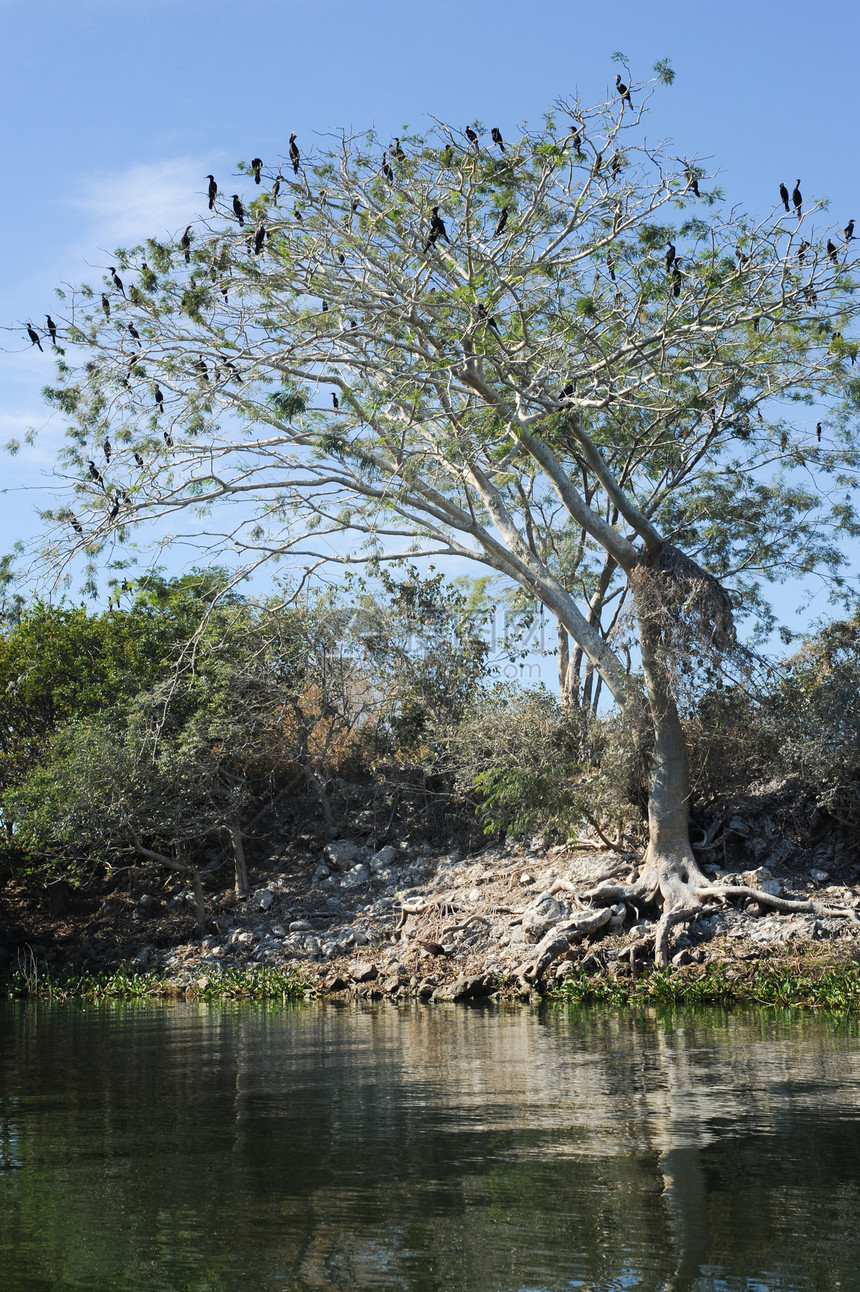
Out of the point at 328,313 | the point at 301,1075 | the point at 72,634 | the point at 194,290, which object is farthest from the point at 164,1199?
the point at 72,634

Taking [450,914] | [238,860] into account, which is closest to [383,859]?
[238,860]

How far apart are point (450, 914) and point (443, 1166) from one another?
13586mm

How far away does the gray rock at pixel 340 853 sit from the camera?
913 inches

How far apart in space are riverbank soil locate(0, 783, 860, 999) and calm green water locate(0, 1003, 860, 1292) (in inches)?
Answer: 196

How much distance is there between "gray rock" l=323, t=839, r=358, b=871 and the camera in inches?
913

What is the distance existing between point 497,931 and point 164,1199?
1290 centimetres

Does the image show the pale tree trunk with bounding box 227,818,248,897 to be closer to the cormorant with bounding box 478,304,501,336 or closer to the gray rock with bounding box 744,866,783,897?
the gray rock with bounding box 744,866,783,897

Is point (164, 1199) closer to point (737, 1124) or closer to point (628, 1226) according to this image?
point (628, 1226)

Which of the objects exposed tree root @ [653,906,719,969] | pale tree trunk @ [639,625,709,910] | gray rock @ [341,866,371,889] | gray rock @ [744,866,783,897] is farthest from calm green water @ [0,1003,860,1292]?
gray rock @ [341,866,371,889]

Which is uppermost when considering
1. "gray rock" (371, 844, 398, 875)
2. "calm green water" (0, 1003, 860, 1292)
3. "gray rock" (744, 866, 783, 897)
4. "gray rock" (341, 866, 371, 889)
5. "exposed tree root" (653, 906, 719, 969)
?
"gray rock" (371, 844, 398, 875)

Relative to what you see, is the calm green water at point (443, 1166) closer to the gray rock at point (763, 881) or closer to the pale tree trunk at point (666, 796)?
the gray rock at point (763, 881)

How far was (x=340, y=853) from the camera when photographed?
76.6ft

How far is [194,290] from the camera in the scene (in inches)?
599

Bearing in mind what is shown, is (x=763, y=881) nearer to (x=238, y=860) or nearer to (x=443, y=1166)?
(x=238, y=860)
